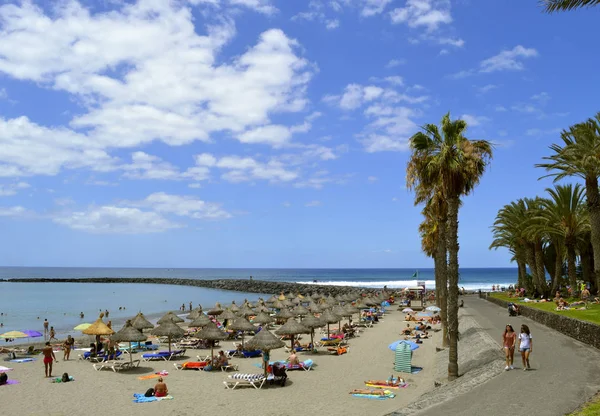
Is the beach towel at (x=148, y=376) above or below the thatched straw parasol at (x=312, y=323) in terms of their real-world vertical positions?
below

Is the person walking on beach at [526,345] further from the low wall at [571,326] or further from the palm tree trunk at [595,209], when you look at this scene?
the palm tree trunk at [595,209]

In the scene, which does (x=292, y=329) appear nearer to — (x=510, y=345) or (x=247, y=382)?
(x=247, y=382)

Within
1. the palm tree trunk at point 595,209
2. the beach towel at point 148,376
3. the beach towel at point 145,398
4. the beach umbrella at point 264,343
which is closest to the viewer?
the beach towel at point 145,398

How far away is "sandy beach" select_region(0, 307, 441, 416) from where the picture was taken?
1525 centimetres

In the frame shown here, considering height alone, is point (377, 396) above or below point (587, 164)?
below

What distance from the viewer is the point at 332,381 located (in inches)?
749

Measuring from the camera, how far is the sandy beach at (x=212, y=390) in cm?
1525

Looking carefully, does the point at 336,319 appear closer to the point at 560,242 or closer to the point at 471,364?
the point at 471,364

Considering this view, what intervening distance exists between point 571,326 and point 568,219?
56.6 feet

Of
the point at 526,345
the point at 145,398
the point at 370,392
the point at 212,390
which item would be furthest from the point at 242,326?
the point at 526,345

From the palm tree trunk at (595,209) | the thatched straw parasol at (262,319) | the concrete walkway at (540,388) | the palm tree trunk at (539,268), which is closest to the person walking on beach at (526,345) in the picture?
the concrete walkway at (540,388)

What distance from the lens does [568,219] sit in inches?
1387

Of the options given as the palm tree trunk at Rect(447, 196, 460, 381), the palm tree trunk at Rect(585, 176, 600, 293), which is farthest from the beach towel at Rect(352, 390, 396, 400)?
the palm tree trunk at Rect(585, 176, 600, 293)

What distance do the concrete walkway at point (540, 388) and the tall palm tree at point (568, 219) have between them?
19.7 m
